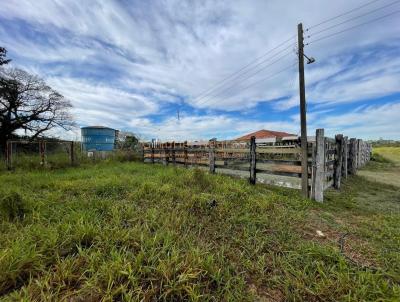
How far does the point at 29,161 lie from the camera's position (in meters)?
8.87

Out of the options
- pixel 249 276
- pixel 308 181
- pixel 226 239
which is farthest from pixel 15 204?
pixel 308 181

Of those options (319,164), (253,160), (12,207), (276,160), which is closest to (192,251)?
(12,207)

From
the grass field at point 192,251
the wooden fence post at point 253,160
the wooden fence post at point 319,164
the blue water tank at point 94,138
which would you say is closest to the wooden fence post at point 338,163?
the wooden fence post at point 319,164

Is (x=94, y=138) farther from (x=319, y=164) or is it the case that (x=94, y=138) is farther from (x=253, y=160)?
(x=319, y=164)

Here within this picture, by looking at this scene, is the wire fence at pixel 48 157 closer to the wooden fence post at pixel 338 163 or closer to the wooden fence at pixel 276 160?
the wooden fence at pixel 276 160

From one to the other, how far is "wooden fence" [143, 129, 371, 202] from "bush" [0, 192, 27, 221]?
513cm

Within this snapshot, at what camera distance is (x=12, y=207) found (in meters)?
3.21

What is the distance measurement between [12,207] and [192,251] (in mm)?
2917

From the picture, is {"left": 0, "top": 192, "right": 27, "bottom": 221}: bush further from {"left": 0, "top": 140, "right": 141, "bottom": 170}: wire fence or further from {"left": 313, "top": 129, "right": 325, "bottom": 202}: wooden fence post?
{"left": 0, "top": 140, "right": 141, "bottom": 170}: wire fence

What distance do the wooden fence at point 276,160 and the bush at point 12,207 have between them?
16.8 ft

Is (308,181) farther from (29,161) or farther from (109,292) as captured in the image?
(29,161)

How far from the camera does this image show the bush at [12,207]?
310 centimetres

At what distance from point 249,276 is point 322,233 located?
166 centimetres

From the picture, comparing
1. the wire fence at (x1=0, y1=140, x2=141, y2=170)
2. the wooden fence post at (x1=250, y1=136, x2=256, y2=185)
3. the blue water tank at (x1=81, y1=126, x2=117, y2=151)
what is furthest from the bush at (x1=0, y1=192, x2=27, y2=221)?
the blue water tank at (x1=81, y1=126, x2=117, y2=151)
